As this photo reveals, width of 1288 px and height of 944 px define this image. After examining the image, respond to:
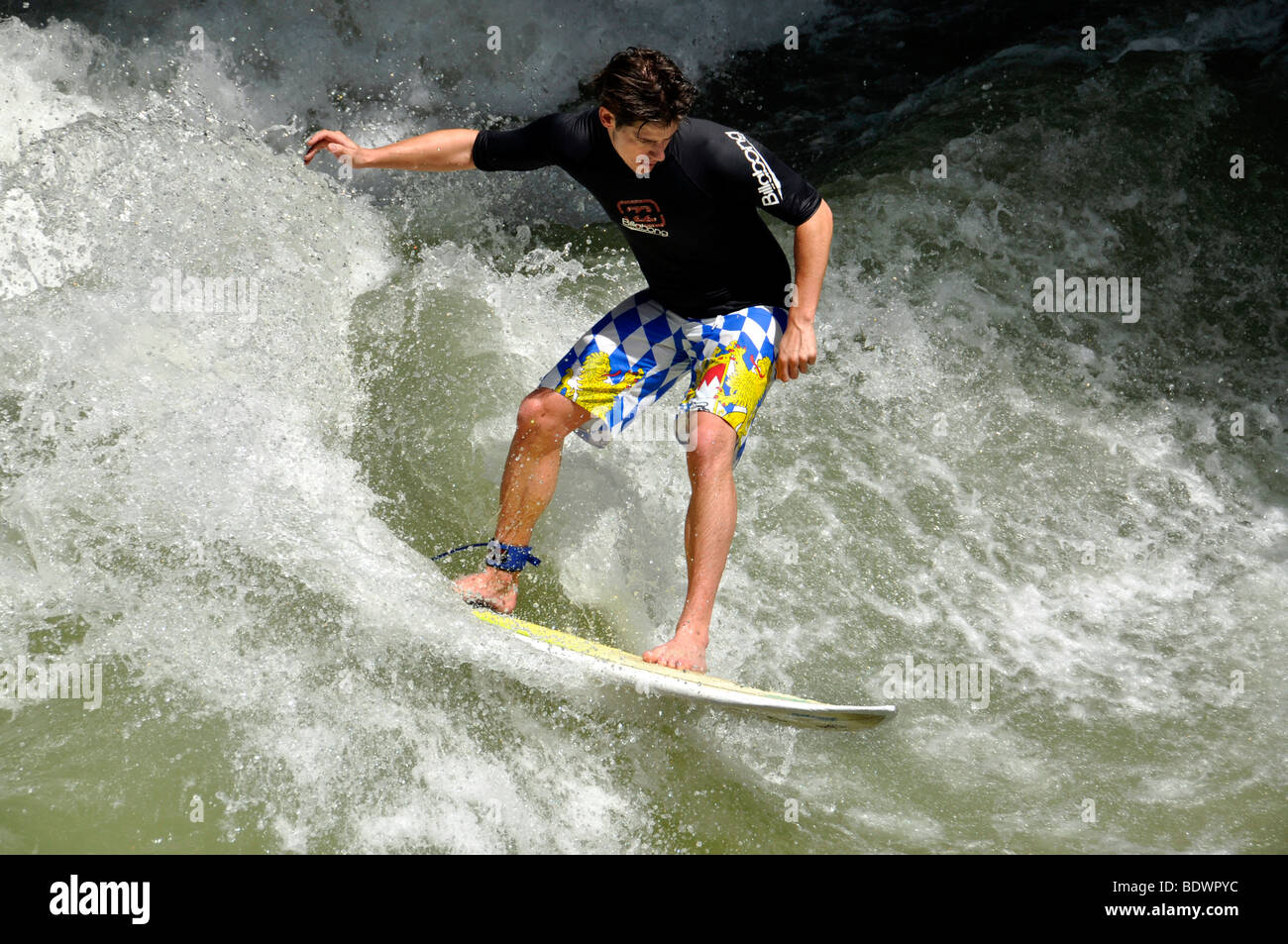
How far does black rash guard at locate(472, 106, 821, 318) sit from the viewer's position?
306cm

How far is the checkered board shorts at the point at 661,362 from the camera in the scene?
3244 millimetres

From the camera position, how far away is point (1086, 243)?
17.2 ft

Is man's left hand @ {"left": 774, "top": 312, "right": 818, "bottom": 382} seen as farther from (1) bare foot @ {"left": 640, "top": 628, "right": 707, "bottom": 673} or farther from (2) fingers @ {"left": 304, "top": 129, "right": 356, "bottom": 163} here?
(2) fingers @ {"left": 304, "top": 129, "right": 356, "bottom": 163}

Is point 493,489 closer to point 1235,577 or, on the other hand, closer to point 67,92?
A: point 1235,577

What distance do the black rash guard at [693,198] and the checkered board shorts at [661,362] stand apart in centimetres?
7

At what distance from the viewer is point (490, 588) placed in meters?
3.49

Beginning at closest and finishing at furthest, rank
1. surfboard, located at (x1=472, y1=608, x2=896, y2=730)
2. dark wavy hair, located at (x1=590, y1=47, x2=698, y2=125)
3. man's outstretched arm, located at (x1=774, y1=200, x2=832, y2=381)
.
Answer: dark wavy hair, located at (x1=590, y1=47, x2=698, y2=125)
surfboard, located at (x1=472, y1=608, x2=896, y2=730)
man's outstretched arm, located at (x1=774, y1=200, x2=832, y2=381)

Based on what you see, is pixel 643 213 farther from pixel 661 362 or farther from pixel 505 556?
pixel 505 556

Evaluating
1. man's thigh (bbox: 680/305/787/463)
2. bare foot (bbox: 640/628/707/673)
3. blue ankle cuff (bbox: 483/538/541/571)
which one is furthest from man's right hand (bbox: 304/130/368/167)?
bare foot (bbox: 640/628/707/673)

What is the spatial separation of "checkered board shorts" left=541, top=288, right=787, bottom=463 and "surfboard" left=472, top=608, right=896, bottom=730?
2.24 feet

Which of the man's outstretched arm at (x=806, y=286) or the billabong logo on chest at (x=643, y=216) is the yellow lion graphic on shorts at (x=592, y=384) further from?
the man's outstretched arm at (x=806, y=286)

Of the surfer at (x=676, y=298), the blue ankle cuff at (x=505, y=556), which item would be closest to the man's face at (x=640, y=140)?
the surfer at (x=676, y=298)

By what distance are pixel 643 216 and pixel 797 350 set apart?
0.61 m

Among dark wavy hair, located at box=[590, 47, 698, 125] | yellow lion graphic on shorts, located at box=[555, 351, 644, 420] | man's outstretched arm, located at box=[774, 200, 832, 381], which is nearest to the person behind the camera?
dark wavy hair, located at box=[590, 47, 698, 125]
